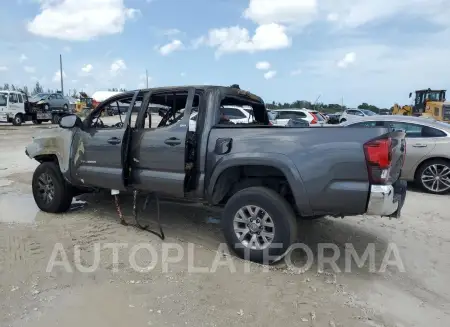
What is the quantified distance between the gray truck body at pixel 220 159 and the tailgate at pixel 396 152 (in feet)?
0.04

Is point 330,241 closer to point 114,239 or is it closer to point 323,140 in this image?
point 323,140

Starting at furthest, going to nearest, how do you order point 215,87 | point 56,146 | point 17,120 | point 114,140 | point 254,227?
1. point 17,120
2. point 56,146
3. point 114,140
4. point 215,87
5. point 254,227

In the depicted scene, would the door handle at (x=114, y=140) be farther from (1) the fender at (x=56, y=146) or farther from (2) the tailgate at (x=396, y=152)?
(2) the tailgate at (x=396, y=152)

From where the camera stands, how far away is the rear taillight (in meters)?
3.56

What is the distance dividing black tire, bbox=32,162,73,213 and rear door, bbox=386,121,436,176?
599 centimetres

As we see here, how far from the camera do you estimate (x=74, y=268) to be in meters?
4.02

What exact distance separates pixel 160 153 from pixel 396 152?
2506 mm

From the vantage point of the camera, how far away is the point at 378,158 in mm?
3562

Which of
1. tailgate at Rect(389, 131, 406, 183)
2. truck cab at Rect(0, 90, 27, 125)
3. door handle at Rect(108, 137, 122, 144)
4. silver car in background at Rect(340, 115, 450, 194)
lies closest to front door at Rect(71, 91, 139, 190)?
door handle at Rect(108, 137, 122, 144)

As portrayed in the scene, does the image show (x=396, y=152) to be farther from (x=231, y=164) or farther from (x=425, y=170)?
(x=425, y=170)

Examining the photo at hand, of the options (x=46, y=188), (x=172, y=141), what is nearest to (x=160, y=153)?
(x=172, y=141)

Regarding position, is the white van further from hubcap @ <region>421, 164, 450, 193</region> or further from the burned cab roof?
hubcap @ <region>421, 164, 450, 193</region>

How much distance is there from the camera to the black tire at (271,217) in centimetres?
398

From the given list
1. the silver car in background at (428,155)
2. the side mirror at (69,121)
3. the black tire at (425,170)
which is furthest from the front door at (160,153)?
the black tire at (425,170)
